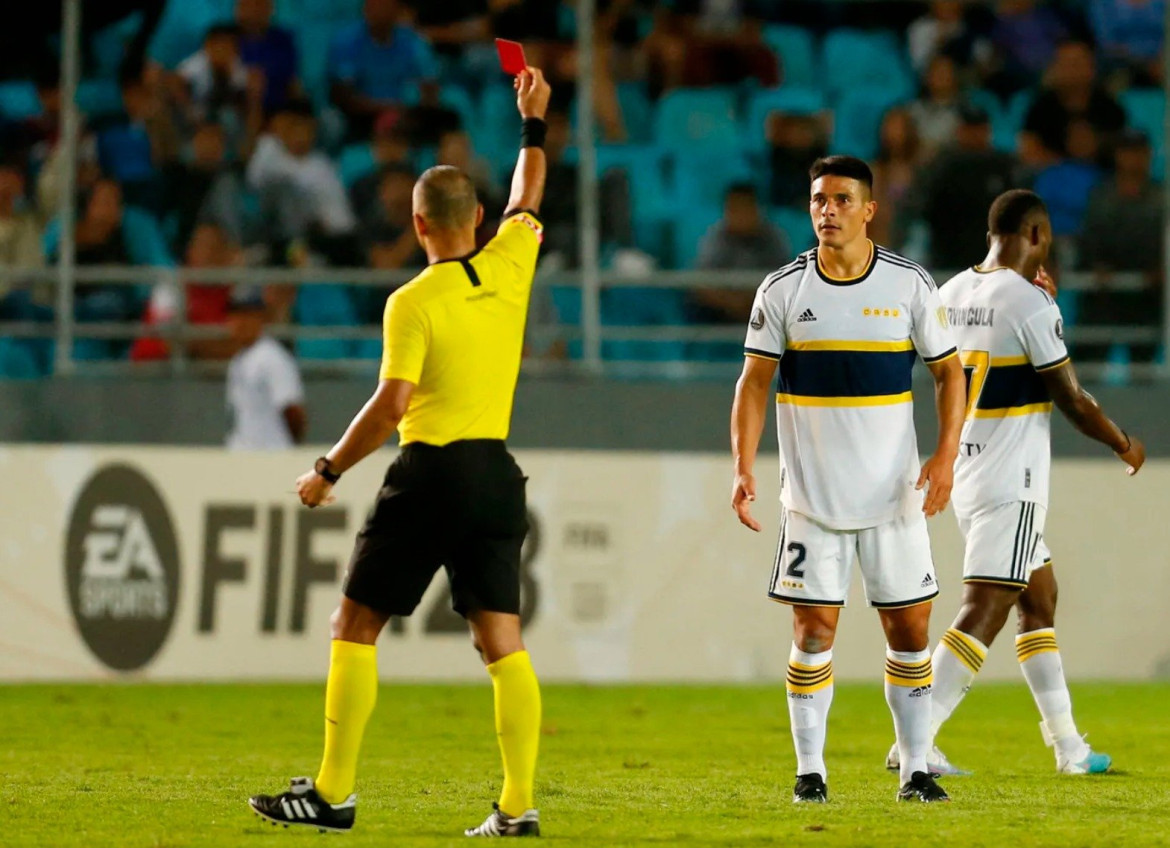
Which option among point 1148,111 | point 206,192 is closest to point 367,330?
point 206,192

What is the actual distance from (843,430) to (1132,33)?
34.7ft

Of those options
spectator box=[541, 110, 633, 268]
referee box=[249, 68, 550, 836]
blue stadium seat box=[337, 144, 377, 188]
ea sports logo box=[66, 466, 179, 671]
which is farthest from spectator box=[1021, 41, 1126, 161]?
referee box=[249, 68, 550, 836]

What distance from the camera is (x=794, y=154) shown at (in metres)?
15.2

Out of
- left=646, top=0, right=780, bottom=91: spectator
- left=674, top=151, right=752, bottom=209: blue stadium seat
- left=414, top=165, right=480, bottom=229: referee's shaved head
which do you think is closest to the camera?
left=414, top=165, right=480, bottom=229: referee's shaved head

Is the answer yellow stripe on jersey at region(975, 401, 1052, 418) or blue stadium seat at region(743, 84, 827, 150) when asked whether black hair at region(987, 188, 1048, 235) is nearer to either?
yellow stripe on jersey at region(975, 401, 1052, 418)

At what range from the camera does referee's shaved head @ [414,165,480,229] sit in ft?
19.6

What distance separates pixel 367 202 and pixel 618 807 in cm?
871

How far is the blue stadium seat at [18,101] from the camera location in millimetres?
15859

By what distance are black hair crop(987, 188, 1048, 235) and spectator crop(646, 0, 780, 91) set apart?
329 inches

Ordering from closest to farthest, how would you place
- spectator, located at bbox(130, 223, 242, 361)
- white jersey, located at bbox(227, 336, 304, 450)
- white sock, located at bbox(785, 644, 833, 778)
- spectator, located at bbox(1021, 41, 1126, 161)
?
white sock, located at bbox(785, 644, 833, 778), white jersey, located at bbox(227, 336, 304, 450), spectator, located at bbox(130, 223, 242, 361), spectator, located at bbox(1021, 41, 1126, 161)

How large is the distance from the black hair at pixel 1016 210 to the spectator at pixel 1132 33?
29.0ft

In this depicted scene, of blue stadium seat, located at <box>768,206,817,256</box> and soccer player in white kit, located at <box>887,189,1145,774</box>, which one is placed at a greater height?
blue stadium seat, located at <box>768,206,817,256</box>

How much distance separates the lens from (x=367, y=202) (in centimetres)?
1486

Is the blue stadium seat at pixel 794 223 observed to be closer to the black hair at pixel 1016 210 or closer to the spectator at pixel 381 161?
the spectator at pixel 381 161
